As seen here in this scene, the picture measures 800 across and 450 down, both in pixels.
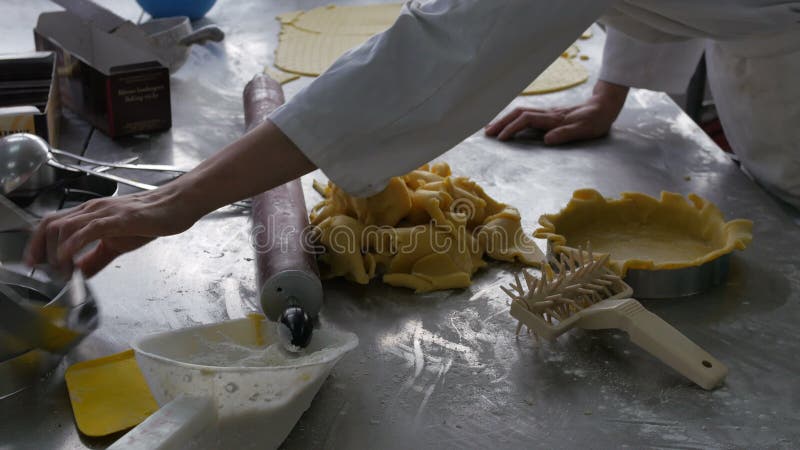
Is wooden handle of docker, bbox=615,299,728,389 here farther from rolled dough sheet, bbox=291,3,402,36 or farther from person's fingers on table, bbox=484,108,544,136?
rolled dough sheet, bbox=291,3,402,36

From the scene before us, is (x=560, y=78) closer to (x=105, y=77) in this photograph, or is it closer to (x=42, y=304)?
(x=105, y=77)

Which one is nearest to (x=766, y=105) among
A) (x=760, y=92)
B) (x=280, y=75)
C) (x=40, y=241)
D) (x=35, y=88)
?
(x=760, y=92)

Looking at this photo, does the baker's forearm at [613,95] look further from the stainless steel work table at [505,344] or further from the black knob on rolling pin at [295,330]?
the black knob on rolling pin at [295,330]

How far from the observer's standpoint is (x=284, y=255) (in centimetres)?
91

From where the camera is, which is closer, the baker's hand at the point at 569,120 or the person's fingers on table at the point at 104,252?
the person's fingers on table at the point at 104,252

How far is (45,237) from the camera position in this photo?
0.85 m

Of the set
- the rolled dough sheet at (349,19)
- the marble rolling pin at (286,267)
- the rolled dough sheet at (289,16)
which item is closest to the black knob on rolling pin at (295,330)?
the marble rolling pin at (286,267)

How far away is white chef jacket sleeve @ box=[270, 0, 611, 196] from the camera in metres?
0.85

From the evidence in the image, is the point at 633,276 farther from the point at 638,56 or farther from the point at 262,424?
the point at 638,56

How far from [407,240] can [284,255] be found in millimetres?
163

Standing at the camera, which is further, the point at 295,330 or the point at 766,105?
the point at 766,105

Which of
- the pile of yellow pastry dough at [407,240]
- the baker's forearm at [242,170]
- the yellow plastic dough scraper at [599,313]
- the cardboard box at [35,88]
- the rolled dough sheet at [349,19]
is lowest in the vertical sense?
the rolled dough sheet at [349,19]

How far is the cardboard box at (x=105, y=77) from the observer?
138 cm

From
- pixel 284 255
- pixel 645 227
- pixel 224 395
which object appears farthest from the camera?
pixel 645 227
